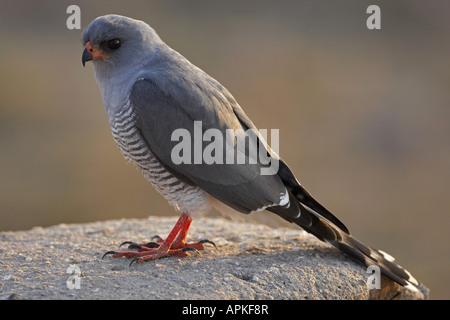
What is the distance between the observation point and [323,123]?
13789mm

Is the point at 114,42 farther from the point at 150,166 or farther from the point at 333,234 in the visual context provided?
the point at 333,234

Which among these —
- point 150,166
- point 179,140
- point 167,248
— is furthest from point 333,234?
point 150,166

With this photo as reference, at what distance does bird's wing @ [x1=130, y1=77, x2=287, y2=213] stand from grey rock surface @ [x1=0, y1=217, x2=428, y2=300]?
0.52m

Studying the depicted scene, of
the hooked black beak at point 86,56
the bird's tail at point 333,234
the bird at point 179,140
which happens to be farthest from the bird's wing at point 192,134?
the hooked black beak at point 86,56

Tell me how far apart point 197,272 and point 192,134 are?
3.33ft

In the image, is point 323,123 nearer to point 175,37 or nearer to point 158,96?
point 175,37

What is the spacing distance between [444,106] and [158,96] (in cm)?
1142

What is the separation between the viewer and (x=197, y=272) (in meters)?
4.72

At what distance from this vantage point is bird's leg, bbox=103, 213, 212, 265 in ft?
16.4

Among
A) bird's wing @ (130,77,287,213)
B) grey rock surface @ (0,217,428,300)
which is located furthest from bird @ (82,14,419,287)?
grey rock surface @ (0,217,428,300)

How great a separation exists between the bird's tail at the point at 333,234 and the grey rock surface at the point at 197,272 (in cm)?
11

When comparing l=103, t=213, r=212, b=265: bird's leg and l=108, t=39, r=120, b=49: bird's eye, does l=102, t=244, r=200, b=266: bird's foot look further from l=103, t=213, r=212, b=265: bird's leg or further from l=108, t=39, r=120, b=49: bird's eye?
l=108, t=39, r=120, b=49: bird's eye

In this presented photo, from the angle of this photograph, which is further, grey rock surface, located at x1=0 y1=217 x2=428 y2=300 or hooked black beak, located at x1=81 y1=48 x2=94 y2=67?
Result: hooked black beak, located at x1=81 y1=48 x2=94 y2=67

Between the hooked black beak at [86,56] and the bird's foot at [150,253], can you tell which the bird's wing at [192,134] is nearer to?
the hooked black beak at [86,56]
